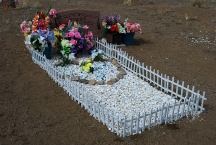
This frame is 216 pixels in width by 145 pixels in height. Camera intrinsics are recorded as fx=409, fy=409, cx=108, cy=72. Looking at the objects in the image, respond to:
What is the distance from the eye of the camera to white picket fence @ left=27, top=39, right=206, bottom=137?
770 centimetres

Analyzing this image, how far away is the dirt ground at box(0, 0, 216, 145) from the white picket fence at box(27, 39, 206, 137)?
0.46 feet

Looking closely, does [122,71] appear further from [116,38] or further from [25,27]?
[25,27]

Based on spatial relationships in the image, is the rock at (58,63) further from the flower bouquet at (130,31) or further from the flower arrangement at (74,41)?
the flower bouquet at (130,31)

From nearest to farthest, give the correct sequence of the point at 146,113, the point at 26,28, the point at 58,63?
the point at 146,113, the point at 58,63, the point at 26,28

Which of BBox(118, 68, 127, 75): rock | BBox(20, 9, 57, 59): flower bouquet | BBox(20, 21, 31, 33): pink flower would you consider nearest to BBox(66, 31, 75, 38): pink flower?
BBox(20, 9, 57, 59): flower bouquet

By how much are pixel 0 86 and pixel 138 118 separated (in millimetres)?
3947

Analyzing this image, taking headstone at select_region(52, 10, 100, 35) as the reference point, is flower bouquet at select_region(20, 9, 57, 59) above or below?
below

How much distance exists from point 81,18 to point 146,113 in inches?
212

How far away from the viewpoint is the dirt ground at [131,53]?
759 cm

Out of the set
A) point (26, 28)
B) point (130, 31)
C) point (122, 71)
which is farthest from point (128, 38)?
point (26, 28)

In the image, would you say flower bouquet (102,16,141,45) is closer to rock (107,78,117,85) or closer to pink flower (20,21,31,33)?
pink flower (20,21,31,33)

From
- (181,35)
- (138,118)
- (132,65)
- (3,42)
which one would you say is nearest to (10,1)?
(3,42)

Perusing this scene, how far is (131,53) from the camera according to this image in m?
12.1

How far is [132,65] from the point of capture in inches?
421
